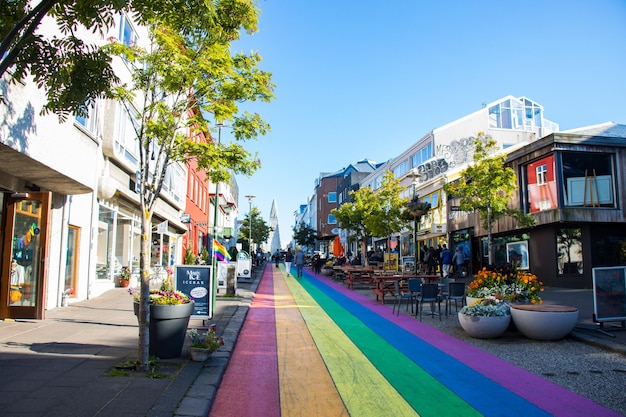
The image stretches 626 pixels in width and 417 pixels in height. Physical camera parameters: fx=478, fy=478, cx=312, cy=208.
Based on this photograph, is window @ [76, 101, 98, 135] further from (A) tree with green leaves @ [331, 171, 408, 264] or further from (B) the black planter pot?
(A) tree with green leaves @ [331, 171, 408, 264]

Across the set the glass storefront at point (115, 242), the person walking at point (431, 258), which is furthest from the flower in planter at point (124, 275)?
the person walking at point (431, 258)

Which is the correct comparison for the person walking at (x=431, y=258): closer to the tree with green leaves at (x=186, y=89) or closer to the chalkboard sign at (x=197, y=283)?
the chalkboard sign at (x=197, y=283)

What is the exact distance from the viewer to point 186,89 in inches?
285

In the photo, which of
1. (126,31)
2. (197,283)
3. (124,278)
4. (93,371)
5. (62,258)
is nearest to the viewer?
(93,371)

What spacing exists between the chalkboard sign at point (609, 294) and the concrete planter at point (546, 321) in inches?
A: 36.0

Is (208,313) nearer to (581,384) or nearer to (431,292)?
(431,292)

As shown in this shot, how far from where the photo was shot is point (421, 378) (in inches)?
249

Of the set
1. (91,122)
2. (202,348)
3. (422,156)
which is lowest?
(202,348)

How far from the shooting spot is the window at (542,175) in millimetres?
20547

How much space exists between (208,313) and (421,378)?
523 cm

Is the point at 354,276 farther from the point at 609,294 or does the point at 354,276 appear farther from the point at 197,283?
the point at 609,294

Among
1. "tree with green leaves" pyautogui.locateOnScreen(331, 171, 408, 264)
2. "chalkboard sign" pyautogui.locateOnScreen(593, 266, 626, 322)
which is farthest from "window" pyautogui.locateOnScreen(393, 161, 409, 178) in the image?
"chalkboard sign" pyautogui.locateOnScreen(593, 266, 626, 322)

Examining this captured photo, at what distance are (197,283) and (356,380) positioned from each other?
4855 mm

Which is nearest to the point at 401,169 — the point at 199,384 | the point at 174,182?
the point at 174,182
